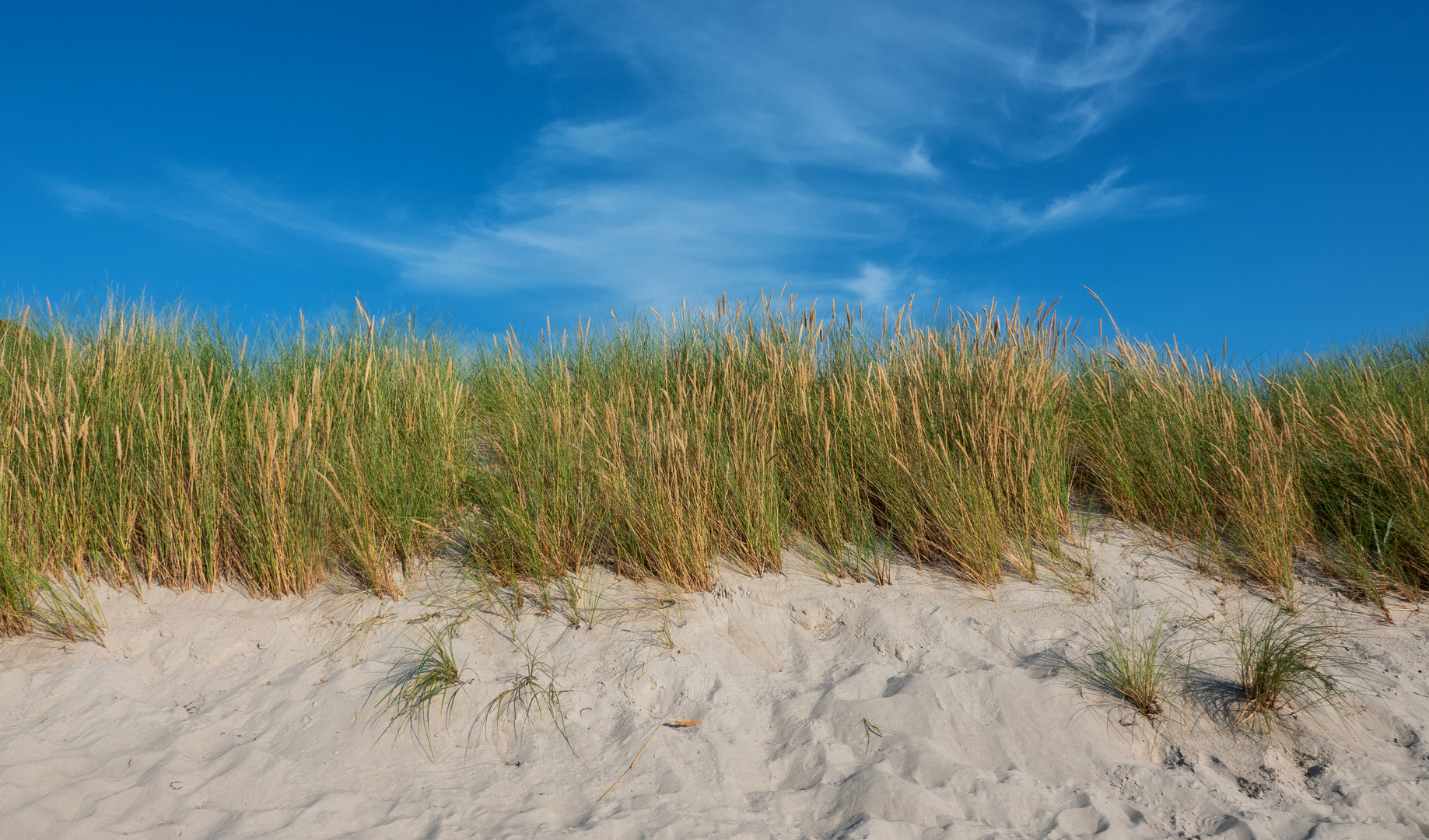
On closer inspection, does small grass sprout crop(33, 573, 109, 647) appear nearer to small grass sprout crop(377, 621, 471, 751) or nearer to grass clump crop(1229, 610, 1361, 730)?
small grass sprout crop(377, 621, 471, 751)

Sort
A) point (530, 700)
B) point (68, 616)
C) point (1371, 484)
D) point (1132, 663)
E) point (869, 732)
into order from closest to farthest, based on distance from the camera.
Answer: point (869, 732), point (530, 700), point (1132, 663), point (68, 616), point (1371, 484)

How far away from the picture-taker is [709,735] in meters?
2.70

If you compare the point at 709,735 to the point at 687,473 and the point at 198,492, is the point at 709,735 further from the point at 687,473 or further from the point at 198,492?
the point at 198,492

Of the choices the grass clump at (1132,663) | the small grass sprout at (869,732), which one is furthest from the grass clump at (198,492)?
the grass clump at (1132,663)

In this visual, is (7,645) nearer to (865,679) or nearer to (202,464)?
(202,464)

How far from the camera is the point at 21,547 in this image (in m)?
3.22

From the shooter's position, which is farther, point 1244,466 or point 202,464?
point 1244,466

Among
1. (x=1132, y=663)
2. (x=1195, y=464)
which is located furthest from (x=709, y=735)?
(x=1195, y=464)

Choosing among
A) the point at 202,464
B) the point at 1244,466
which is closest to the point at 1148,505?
the point at 1244,466

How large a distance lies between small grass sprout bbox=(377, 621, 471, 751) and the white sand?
0.18ft

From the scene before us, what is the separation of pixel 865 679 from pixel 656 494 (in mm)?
1125

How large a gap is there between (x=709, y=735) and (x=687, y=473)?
1.10 meters

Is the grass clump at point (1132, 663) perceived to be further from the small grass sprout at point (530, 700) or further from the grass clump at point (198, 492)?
the grass clump at point (198, 492)

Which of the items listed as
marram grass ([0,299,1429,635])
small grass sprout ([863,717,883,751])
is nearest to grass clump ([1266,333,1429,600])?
marram grass ([0,299,1429,635])
